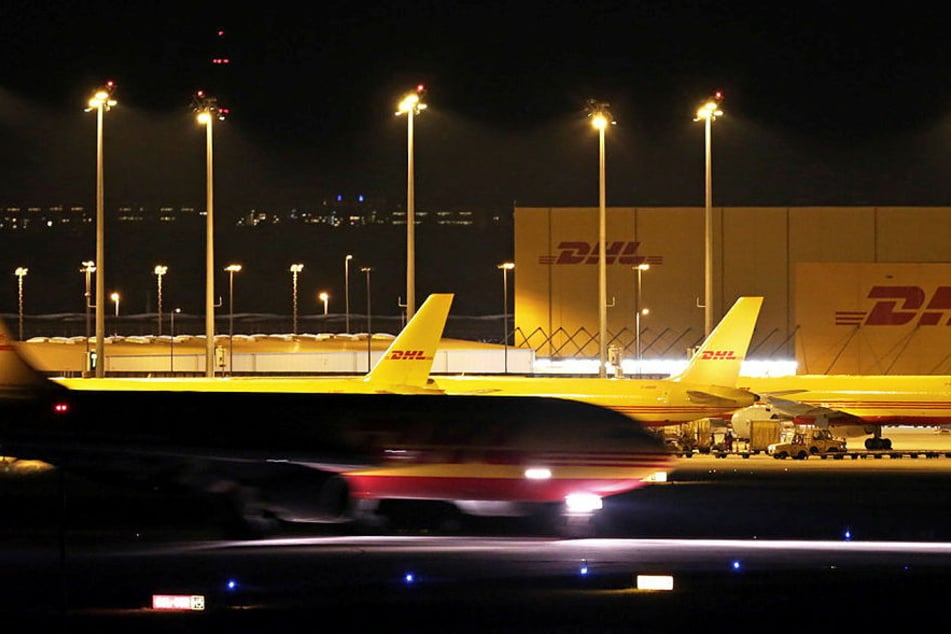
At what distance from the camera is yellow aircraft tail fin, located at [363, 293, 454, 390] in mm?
50656

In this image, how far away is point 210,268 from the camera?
61812 millimetres

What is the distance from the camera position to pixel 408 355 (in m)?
50.8

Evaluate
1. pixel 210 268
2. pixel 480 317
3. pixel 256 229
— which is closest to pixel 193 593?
pixel 210 268

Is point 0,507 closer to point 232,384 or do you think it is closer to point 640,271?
point 232,384

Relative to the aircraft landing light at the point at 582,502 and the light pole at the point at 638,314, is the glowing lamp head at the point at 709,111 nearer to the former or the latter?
the light pole at the point at 638,314

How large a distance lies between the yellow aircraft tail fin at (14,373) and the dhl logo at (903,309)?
81588mm

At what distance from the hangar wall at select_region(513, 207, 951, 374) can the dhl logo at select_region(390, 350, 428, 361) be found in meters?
55.8

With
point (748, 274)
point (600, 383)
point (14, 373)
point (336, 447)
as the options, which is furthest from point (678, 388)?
point (748, 274)

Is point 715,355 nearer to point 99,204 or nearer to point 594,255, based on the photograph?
point 99,204

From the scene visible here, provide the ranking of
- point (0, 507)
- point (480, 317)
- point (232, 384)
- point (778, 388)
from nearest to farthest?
point (0, 507), point (232, 384), point (778, 388), point (480, 317)

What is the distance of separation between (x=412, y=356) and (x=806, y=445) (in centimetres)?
2349

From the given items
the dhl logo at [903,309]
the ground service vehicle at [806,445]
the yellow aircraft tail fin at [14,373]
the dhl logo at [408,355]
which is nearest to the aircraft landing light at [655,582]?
the yellow aircraft tail fin at [14,373]

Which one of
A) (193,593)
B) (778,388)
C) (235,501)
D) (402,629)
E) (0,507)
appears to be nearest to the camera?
(402,629)

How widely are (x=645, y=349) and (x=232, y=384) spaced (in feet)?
→ 204
